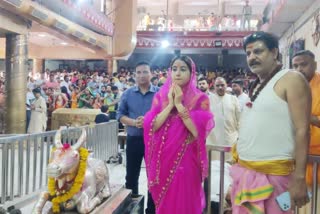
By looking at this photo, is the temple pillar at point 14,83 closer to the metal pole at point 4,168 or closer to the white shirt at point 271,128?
the metal pole at point 4,168

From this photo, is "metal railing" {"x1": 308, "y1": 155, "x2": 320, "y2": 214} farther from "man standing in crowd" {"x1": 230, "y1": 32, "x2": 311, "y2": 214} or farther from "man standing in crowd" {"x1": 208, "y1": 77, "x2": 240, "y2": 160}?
"man standing in crowd" {"x1": 208, "y1": 77, "x2": 240, "y2": 160}

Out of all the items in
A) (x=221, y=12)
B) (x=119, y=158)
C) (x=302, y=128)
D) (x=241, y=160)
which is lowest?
(x=119, y=158)

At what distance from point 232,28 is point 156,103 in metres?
14.3

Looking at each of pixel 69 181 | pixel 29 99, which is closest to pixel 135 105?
pixel 69 181

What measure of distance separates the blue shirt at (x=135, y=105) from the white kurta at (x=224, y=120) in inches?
49.4

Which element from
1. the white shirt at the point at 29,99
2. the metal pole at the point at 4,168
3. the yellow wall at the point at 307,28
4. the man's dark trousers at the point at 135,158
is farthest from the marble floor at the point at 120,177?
the white shirt at the point at 29,99

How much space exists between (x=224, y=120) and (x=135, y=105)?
141 centimetres

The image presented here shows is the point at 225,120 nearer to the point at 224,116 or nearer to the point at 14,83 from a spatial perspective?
the point at 224,116

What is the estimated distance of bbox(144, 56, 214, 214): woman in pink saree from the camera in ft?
7.30

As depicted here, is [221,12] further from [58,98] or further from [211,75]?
[58,98]

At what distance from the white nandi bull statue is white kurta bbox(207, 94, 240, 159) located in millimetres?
2110

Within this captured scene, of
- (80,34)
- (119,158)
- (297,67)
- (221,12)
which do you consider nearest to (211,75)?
(221,12)

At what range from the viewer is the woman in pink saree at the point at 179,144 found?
223 cm

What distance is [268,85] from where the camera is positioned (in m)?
1.51
